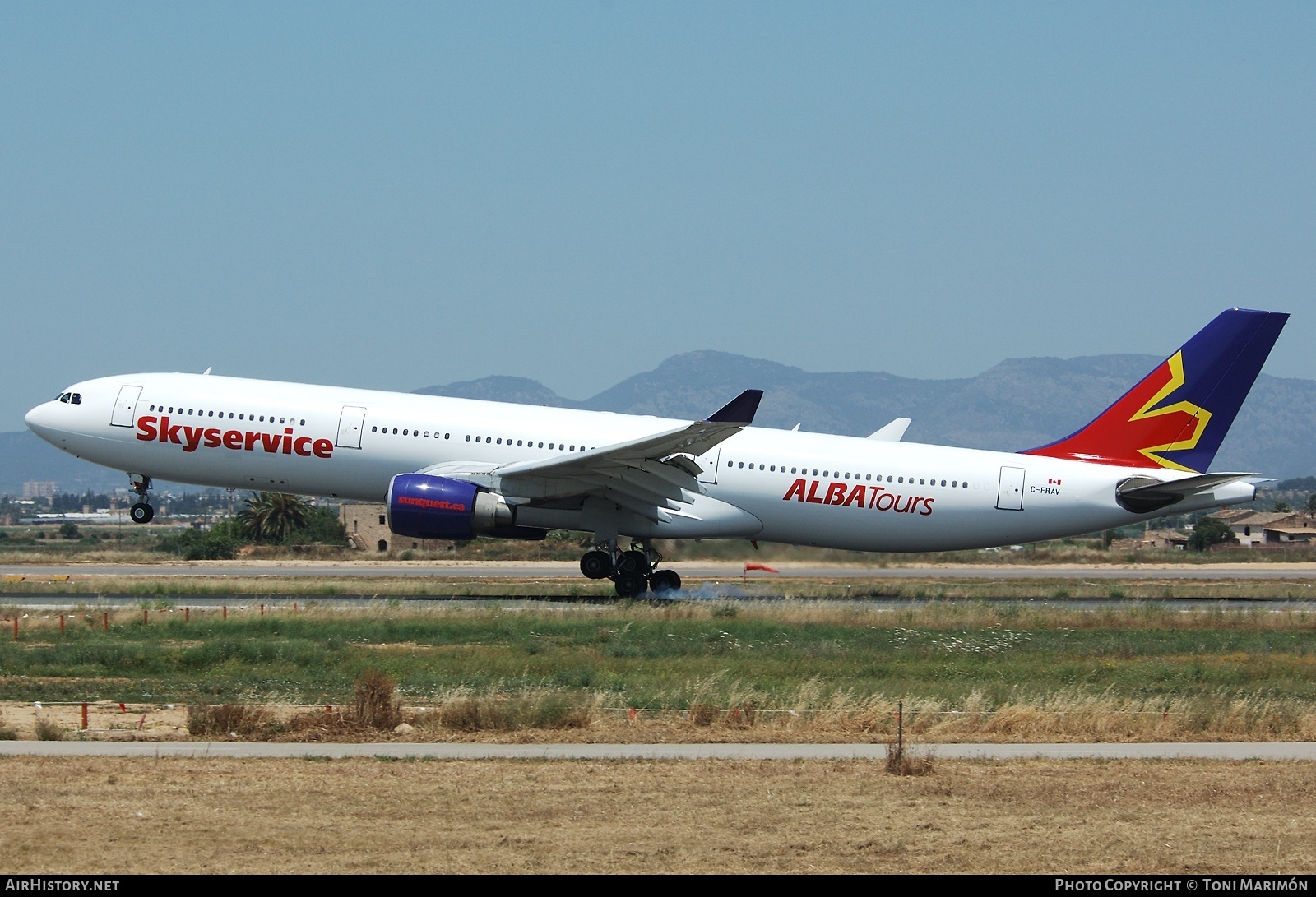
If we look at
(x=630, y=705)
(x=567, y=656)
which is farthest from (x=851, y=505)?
(x=630, y=705)

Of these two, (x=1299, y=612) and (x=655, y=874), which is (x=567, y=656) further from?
(x=1299, y=612)

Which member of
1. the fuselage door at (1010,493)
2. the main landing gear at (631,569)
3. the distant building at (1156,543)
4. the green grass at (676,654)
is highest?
the fuselage door at (1010,493)

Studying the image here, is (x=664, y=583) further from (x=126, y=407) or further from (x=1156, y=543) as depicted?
(x=1156, y=543)

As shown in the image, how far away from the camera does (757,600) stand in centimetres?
3325

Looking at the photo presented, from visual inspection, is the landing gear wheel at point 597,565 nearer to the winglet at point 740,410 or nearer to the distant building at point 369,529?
the winglet at point 740,410

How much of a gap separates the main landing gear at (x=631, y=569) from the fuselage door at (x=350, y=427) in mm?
6120

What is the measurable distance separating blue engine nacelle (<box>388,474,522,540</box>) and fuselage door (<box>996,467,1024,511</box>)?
487 inches

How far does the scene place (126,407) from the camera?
3419cm

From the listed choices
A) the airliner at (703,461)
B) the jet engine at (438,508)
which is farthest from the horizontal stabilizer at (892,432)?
the jet engine at (438,508)

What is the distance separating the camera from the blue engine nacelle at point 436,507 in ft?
102

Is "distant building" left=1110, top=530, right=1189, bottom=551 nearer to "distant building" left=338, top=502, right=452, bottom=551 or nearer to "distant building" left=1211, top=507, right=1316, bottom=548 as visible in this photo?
"distant building" left=1211, top=507, right=1316, bottom=548

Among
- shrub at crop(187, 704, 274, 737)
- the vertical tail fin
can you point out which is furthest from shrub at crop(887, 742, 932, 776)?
the vertical tail fin

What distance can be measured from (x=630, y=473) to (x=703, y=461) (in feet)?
8.28

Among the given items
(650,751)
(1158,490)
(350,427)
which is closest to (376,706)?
(650,751)
